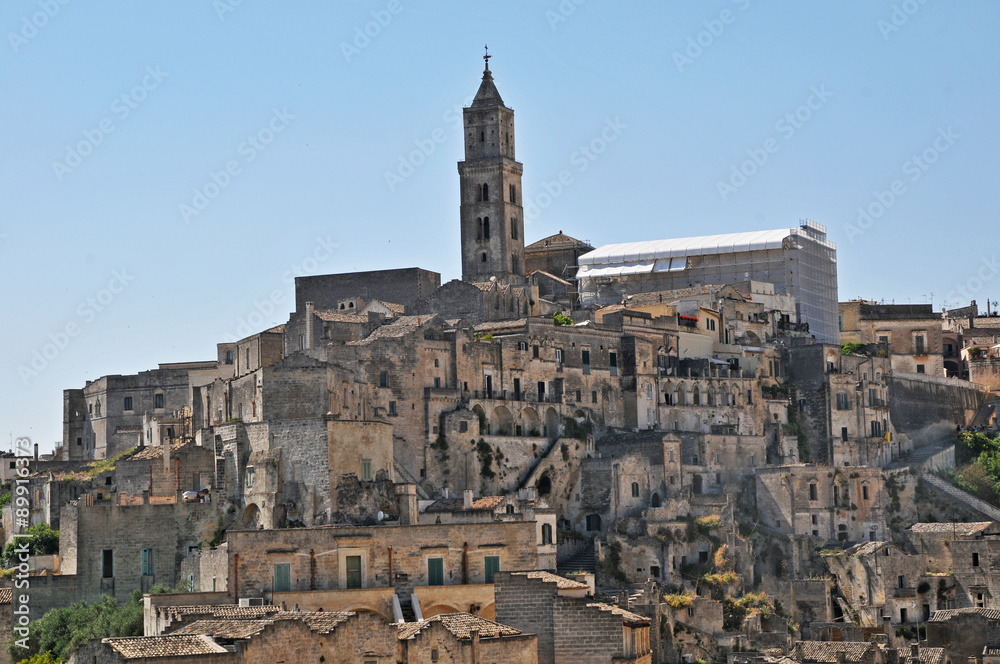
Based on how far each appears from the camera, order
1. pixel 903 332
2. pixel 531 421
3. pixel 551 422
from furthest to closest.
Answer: pixel 903 332, pixel 551 422, pixel 531 421

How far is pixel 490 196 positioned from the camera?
293ft

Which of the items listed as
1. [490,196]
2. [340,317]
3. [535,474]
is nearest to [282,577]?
[535,474]

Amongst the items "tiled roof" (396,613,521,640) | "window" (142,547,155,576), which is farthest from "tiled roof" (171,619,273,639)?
"window" (142,547,155,576)

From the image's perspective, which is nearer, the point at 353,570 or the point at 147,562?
the point at 353,570

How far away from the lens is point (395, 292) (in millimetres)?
86812

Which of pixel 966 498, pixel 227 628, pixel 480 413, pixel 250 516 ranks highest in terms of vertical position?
pixel 480 413

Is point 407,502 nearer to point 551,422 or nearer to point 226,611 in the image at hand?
point 226,611

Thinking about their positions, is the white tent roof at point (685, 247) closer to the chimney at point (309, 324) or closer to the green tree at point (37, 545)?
the chimney at point (309, 324)

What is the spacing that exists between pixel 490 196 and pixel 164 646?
1969 inches

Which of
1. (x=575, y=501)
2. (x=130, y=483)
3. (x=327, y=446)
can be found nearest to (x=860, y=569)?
(x=575, y=501)

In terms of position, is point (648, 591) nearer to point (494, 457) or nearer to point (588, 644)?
point (494, 457)

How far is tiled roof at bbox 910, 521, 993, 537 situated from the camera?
7731 cm

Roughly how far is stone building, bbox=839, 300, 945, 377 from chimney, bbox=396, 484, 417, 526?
39.1 meters

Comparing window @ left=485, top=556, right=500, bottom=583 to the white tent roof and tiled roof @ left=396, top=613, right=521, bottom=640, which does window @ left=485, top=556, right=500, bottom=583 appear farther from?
the white tent roof
